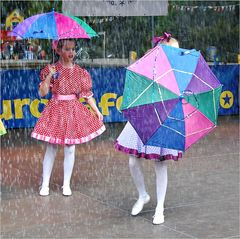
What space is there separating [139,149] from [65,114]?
147 centimetres

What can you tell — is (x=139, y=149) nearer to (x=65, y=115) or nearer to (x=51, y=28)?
(x=65, y=115)

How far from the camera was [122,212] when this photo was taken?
6.31 metres

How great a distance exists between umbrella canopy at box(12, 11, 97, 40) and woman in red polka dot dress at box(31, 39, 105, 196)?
138mm

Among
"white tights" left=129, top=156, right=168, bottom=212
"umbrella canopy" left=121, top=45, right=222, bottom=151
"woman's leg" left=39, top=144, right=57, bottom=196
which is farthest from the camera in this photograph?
"woman's leg" left=39, top=144, right=57, bottom=196

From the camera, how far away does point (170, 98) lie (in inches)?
204

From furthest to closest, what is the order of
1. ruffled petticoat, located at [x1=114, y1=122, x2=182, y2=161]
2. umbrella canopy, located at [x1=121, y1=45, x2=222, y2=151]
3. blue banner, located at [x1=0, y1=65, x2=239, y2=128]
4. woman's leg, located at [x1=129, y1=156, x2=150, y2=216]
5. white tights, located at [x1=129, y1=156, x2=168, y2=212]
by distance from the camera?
blue banner, located at [x1=0, y1=65, x2=239, y2=128] < woman's leg, located at [x1=129, y1=156, x2=150, y2=216] < white tights, located at [x1=129, y1=156, x2=168, y2=212] < ruffled petticoat, located at [x1=114, y1=122, x2=182, y2=161] < umbrella canopy, located at [x1=121, y1=45, x2=222, y2=151]

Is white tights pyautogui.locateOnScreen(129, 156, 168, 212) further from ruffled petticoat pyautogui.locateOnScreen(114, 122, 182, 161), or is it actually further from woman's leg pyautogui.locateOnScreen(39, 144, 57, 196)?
woman's leg pyautogui.locateOnScreen(39, 144, 57, 196)

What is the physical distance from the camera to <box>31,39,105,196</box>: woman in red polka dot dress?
7.05m

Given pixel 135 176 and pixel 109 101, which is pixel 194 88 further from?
pixel 109 101

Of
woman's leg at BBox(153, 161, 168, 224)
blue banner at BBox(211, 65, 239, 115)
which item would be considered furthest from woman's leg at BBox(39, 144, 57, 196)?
blue banner at BBox(211, 65, 239, 115)

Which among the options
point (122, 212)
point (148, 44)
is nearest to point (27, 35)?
point (122, 212)

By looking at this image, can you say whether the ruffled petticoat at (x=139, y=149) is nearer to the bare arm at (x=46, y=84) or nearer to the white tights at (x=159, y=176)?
the white tights at (x=159, y=176)

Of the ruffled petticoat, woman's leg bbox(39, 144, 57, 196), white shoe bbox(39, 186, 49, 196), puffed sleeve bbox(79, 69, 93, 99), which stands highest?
puffed sleeve bbox(79, 69, 93, 99)

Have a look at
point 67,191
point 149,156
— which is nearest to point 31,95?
point 67,191
